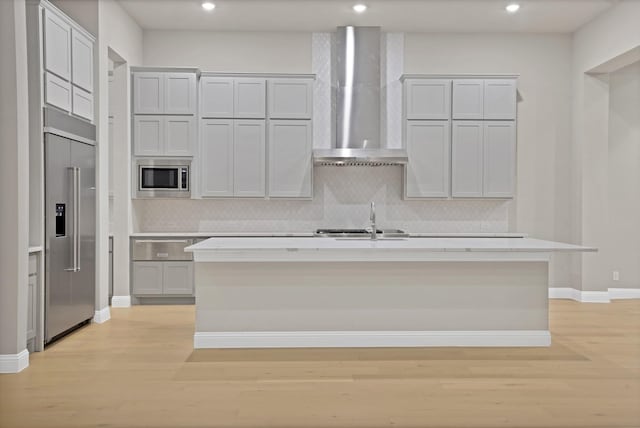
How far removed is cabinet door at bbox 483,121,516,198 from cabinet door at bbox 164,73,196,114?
12.1 feet

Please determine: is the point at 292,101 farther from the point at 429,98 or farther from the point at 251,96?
the point at 429,98

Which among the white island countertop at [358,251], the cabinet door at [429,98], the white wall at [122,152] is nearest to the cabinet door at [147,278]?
the white wall at [122,152]

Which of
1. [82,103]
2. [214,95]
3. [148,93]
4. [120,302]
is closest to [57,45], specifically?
[82,103]

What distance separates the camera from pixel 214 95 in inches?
278

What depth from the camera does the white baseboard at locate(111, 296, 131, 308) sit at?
22.2 ft

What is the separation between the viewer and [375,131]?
7.13 metres

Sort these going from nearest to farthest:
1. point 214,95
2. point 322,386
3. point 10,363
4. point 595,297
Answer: point 322,386
point 10,363
point 214,95
point 595,297

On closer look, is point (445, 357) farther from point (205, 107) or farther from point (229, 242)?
point (205, 107)

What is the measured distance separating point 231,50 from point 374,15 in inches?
76.6

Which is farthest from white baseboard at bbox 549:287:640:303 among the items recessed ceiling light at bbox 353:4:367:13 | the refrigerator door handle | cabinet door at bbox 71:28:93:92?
cabinet door at bbox 71:28:93:92

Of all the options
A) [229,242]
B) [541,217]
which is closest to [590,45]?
[541,217]

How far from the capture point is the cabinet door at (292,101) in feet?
23.2

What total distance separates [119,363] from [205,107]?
3.69 meters

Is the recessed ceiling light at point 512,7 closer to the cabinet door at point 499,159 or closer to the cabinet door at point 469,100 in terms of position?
the cabinet door at point 469,100
